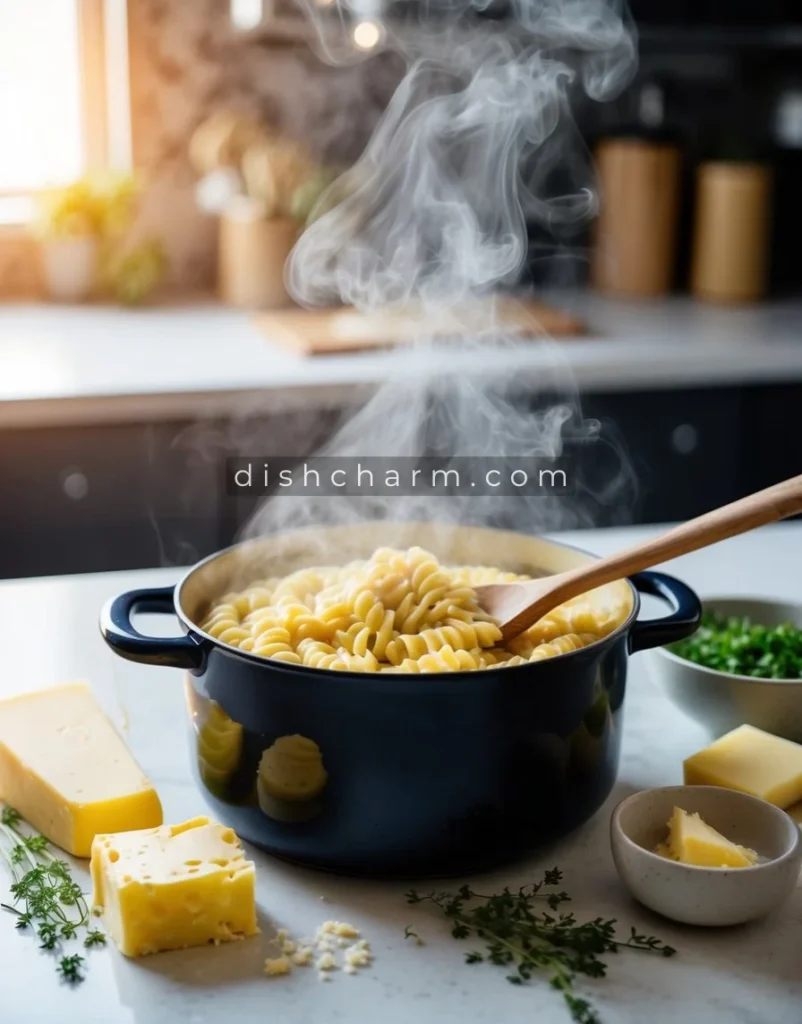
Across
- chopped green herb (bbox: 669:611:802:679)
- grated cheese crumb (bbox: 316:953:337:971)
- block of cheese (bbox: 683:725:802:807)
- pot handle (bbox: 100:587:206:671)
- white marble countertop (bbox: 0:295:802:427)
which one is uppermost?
pot handle (bbox: 100:587:206:671)

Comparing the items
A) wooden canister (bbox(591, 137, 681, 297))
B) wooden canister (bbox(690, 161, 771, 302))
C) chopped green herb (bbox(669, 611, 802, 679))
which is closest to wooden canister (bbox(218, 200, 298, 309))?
wooden canister (bbox(591, 137, 681, 297))

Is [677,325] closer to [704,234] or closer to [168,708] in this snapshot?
[704,234]

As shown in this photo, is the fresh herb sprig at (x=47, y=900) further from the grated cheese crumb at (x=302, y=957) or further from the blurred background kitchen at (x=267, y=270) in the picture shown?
the blurred background kitchen at (x=267, y=270)

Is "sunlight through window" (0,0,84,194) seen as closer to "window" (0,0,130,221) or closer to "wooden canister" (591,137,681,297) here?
"window" (0,0,130,221)

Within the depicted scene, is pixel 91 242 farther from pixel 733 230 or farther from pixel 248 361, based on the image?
pixel 733 230

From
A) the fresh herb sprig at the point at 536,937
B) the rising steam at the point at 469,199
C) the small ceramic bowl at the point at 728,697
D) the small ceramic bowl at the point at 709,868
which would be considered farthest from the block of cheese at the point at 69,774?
the rising steam at the point at 469,199

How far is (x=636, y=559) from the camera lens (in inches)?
41.3

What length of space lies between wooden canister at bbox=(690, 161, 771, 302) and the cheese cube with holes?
8.94ft

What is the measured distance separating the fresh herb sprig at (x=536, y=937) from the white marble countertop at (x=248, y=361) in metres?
1.60

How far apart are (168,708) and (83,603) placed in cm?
29

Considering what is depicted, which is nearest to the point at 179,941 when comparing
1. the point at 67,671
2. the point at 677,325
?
the point at 67,671

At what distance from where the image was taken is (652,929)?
0.94 m

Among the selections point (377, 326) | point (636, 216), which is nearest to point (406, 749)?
point (377, 326)

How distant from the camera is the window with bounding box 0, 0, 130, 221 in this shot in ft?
10.4
